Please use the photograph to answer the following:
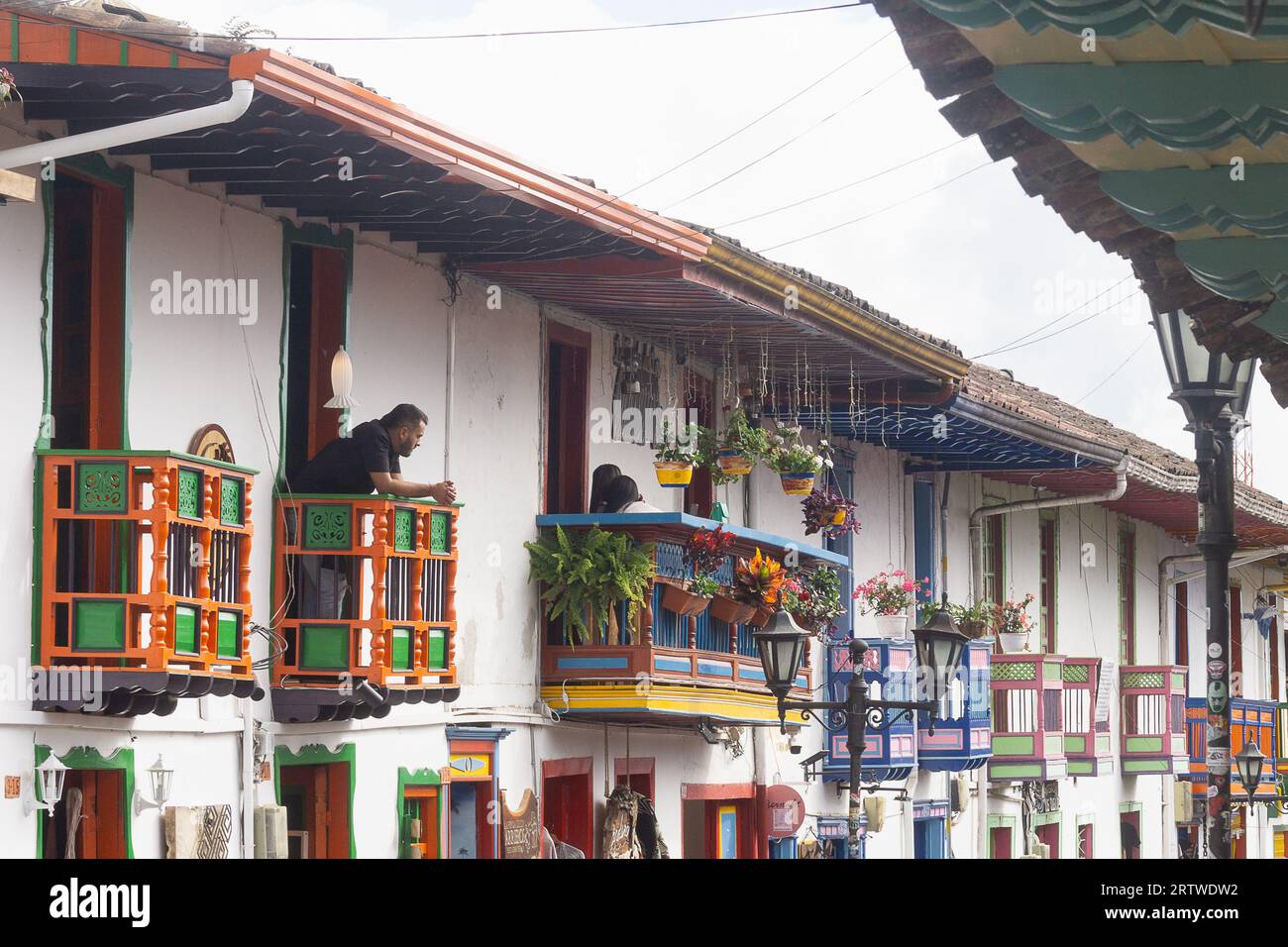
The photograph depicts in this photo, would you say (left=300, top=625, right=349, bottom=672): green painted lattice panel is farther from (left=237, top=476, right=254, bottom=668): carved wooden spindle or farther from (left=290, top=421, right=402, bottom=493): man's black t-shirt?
(left=237, top=476, right=254, bottom=668): carved wooden spindle

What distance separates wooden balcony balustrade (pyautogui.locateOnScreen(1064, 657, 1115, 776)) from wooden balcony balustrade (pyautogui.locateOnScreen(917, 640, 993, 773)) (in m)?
3.37

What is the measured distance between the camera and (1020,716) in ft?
73.1

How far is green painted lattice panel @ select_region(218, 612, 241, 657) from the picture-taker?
945 centimetres

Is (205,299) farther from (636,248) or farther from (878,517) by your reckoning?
(878,517)

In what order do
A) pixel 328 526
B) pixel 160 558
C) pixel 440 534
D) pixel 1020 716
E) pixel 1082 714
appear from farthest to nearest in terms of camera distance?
pixel 1082 714, pixel 1020 716, pixel 440 534, pixel 328 526, pixel 160 558

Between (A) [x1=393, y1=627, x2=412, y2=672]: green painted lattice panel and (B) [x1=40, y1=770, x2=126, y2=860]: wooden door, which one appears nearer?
(B) [x1=40, y1=770, x2=126, y2=860]: wooden door

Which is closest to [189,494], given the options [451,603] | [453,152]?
[453,152]

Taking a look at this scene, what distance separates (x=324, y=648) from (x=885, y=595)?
9.37 m

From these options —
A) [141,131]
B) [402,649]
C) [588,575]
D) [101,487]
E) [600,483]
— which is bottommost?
[402,649]

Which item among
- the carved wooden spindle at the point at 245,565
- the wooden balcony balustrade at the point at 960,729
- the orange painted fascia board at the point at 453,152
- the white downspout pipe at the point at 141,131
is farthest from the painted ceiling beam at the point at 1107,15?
the wooden balcony balustrade at the point at 960,729

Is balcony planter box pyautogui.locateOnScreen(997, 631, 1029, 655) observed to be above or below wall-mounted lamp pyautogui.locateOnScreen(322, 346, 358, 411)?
below

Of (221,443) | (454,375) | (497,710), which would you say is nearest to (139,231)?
(221,443)

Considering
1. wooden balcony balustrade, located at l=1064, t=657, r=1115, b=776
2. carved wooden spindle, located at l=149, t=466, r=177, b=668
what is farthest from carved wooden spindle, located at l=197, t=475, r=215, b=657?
wooden balcony balustrade, located at l=1064, t=657, r=1115, b=776

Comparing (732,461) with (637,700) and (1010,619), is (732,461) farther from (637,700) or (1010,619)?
(1010,619)
